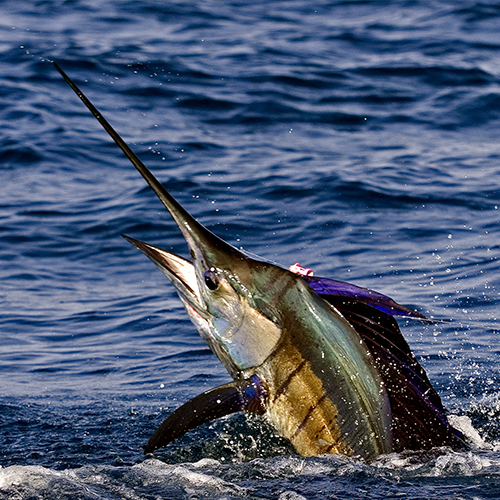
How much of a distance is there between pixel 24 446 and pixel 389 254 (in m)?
4.19

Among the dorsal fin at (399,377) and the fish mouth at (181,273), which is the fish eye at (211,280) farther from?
the dorsal fin at (399,377)

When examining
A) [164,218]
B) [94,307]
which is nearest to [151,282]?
[94,307]

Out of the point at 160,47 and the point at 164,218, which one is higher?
the point at 160,47

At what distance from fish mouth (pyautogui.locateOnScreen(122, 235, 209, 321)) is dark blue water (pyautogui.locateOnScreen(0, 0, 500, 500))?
732mm

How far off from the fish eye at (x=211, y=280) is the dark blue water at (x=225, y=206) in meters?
0.81

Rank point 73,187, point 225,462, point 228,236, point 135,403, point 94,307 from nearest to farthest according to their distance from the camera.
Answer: point 225,462 < point 135,403 < point 94,307 < point 228,236 < point 73,187

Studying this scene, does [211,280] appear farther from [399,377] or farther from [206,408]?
[399,377]

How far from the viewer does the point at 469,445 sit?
4023 mm

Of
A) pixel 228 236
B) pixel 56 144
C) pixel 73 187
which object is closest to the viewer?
pixel 228 236

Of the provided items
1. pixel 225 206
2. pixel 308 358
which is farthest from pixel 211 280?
pixel 225 206

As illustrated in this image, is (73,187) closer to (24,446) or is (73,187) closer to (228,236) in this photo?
(228,236)

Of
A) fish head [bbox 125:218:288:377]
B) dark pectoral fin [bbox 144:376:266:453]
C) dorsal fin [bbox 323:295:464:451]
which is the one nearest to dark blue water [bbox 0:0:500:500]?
dorsal fin [bbox 323:295:464:451]

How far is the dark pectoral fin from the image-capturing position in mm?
3520

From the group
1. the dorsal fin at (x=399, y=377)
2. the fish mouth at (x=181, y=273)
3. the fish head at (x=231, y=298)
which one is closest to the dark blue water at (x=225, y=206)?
the dorsal fin at (x=399, y=377)
